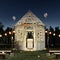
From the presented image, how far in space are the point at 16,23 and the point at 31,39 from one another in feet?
7.89

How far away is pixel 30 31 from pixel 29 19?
1.29 metres

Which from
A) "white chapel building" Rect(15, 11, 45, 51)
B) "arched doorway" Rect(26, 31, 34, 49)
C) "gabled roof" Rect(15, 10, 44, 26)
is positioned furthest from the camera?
"arched doorway" Rect(26, 31, 34, 49)

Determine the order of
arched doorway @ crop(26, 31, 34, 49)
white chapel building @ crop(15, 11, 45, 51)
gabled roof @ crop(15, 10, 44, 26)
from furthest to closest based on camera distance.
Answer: arched doorway @ crop(26, 31, 34, 49)
gabled roof @ crop(15, 10, 44, 26)
white chapel building @ crop(15, 11, 45, 51)

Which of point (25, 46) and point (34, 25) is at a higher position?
point (34, 25)

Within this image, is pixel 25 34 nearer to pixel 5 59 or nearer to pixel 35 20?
pixel 35 20

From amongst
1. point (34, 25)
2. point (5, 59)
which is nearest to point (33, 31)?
point (34, 25)

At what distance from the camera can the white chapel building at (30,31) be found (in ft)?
105

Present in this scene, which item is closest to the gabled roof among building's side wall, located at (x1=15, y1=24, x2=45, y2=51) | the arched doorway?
building's side wall, located at (x1=15, y1=24, x2=45, y2=51)

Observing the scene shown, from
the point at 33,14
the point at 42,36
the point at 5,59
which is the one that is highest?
the point at 33,14

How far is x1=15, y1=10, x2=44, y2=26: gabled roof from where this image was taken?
1272 inches

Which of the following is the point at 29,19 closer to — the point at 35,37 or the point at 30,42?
the point at 35,37

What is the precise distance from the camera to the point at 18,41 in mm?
32438

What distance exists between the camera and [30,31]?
32.7 metres

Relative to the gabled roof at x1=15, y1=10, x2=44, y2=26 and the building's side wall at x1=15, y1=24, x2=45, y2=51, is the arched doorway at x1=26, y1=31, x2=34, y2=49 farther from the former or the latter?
the gabled roof at x1=15, y1=10, x2=44, y2=26
